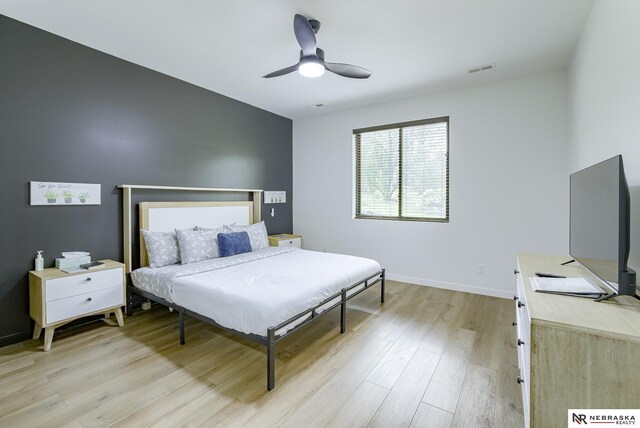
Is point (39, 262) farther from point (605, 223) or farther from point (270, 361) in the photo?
point (605, 223)

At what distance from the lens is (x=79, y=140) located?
2.97 m

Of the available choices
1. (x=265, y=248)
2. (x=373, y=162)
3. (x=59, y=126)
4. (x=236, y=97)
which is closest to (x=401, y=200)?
(x=373, y=162)

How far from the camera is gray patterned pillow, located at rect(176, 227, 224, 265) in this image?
3348 mm

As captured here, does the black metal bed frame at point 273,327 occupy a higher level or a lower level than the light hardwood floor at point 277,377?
higher

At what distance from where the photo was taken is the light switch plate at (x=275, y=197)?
5133mm

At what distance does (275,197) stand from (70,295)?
321 centimetres

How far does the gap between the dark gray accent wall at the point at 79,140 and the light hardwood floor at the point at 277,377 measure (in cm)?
88

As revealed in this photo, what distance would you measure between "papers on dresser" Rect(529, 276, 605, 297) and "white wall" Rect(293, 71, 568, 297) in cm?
208

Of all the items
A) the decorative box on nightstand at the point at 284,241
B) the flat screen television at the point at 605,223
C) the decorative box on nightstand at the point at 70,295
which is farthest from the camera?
the decorative box on nightstand at the point at 284,241

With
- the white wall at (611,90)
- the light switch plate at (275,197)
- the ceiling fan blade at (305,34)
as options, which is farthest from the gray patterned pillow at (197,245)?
the white wall at (611,90)

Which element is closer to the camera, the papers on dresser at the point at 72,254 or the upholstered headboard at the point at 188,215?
the papers on dresser at the point at 72,254

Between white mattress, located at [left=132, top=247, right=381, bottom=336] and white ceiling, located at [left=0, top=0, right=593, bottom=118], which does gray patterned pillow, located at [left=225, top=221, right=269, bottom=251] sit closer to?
white mattress, located at [left=132, top=247, right=381, bottom=336]

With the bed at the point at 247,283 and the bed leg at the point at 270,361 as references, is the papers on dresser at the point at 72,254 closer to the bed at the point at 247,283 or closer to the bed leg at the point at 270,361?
the bed at the point at 247,283

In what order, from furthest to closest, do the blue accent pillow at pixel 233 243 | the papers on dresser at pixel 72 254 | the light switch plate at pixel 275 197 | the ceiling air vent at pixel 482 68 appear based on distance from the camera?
the light switch plate at pixel 275 197 → the blue accent pillow at pixel 233 243 → the ceiling air vent at pixel 482 68 → the papers on dresser at pixel 72 254
